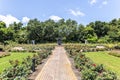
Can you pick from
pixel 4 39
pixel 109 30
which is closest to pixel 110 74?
pixel 4 39

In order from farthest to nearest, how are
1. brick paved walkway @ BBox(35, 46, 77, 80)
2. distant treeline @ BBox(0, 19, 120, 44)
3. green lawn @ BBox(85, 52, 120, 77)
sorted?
distant treeline @ BBox(0, 19, 120, 44) → green lawn @ BBox(85, 52, 120, 77) → brick paved walkway @ BBox(35, 46, 77, 80)

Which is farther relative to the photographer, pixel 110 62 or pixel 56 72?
pixel 110 62

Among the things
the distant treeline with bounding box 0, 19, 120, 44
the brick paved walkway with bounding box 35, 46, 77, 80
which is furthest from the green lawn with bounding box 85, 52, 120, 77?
the distant treeline with bounding box 0, 19, 120, 44

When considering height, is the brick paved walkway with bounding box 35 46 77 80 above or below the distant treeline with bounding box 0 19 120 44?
below

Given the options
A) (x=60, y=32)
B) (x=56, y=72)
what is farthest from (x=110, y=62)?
(x=60, y=32)

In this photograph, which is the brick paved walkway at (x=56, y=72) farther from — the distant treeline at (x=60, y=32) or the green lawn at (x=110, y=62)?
the distant treeline at (x=60, y=32)

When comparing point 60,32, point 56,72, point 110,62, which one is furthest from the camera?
point 60,32

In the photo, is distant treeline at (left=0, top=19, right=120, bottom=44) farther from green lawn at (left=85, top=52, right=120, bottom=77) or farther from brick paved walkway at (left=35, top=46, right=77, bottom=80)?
brick paved walkway at (left=35, top=46, right=77, bottom=80)

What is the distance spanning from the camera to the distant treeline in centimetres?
6394

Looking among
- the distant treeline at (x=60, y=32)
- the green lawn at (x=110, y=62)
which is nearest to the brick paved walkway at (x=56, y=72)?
the green lawn at (x=110, y=62)

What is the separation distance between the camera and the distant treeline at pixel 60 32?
63.9 meters

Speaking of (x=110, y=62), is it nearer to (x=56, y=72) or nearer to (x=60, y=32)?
(x=56, y=72)

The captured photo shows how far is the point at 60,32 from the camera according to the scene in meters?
66.3

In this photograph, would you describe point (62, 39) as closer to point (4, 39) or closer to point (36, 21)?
point (36, 21)
